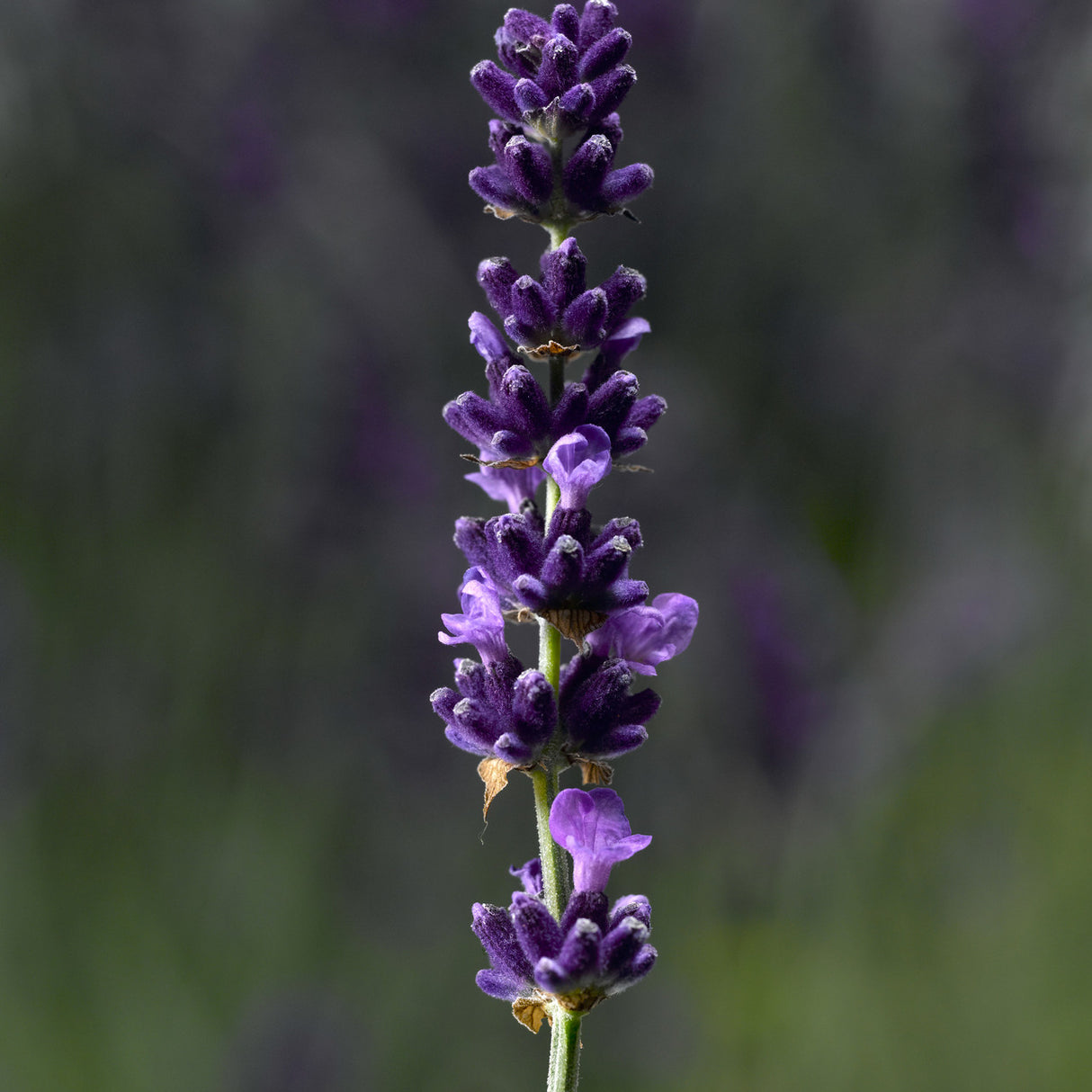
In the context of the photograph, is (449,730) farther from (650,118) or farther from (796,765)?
(650,118)

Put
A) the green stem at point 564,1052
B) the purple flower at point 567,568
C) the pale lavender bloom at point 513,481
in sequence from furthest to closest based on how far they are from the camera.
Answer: the pale lavender bloom at point 513,481
the purple flower at point 567,568
the green stem at point 564,1052

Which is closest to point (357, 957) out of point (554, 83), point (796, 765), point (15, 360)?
point (796, 765)

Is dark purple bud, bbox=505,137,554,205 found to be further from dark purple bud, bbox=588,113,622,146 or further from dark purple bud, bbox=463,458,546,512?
dark purple bud, bbox=463,458,546,512

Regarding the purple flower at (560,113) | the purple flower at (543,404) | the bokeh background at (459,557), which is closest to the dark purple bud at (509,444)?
the purple flower at (543,404)

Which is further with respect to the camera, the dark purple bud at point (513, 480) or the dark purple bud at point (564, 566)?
the dark purple bud at point (513, 480)

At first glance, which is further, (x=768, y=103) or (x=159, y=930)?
(x=768, y=103)

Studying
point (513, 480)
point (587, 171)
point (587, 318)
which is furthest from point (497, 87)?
point (513, 480)

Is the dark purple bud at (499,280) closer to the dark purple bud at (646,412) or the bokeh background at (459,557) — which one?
the dark purple bud at (646,412)

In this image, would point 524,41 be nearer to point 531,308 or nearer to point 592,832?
point 531,308
